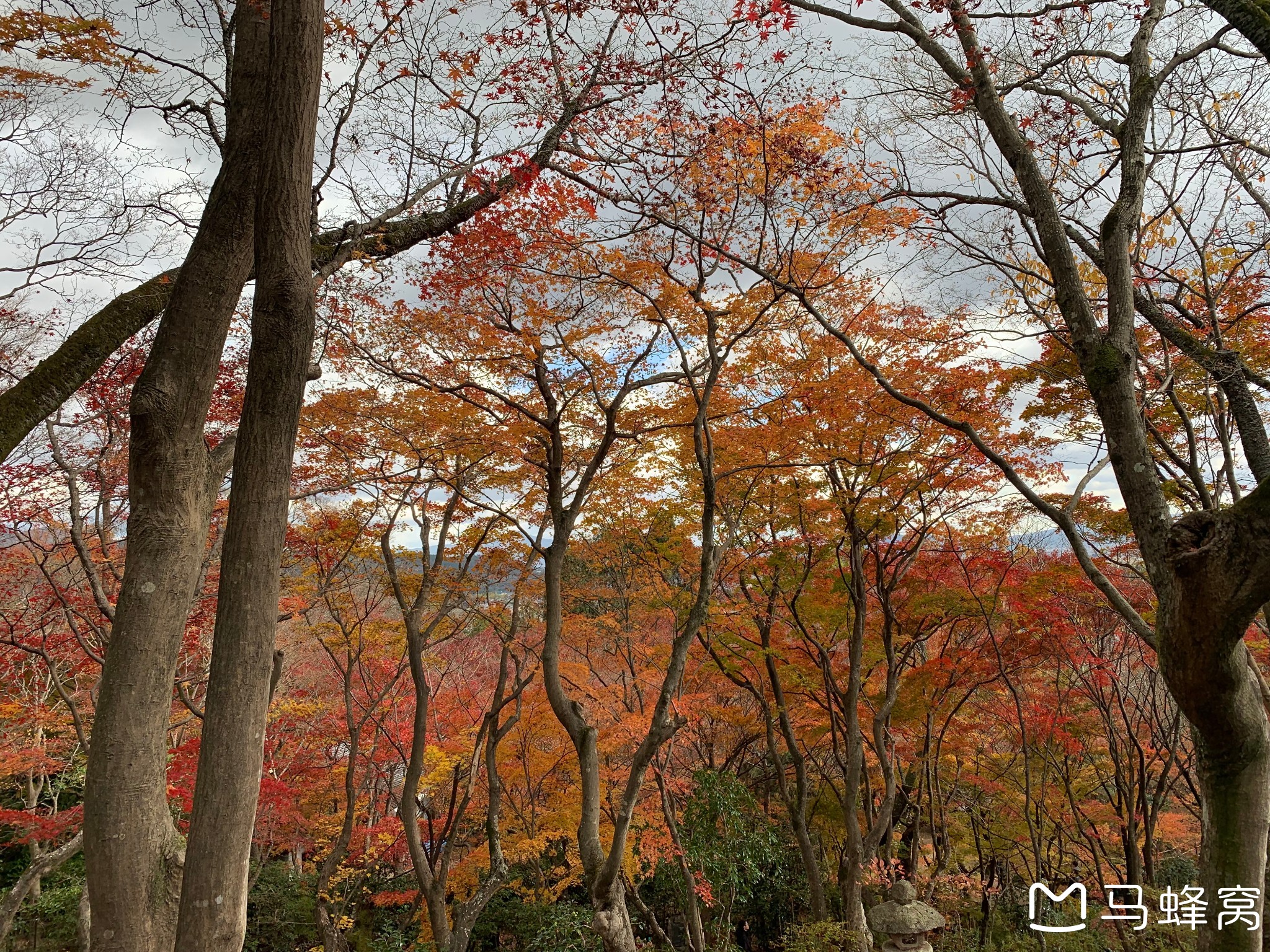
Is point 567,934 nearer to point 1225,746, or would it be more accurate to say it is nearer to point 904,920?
point 904,920

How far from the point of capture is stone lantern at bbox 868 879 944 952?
5.71 metres

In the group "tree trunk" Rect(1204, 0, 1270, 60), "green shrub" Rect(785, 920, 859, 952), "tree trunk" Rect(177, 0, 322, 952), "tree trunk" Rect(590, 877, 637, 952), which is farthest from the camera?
"green shrub" Rect(785, 920, 859, 952)

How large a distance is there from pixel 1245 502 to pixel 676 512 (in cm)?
760

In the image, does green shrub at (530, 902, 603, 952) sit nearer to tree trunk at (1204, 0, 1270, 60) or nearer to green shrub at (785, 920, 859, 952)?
green shrub at (785, 920, 859, 952)

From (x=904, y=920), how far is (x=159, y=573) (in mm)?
5942

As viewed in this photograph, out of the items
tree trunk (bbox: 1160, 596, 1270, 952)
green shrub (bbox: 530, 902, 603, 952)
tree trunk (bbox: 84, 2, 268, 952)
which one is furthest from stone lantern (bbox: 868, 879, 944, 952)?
tree trunk (bbox: 84, 2, 268, 952)

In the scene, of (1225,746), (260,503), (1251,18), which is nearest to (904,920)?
(1225,746)

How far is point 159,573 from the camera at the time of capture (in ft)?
11.4

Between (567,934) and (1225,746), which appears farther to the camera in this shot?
(567,934)

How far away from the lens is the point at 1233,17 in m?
3.00

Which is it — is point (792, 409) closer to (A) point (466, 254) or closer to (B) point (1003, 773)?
(A) point (466, 254)

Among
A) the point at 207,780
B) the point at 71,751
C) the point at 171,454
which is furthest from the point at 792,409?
the point at 71,751

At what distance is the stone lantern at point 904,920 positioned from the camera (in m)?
5.71

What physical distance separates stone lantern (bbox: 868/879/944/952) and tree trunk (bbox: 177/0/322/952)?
16.9 ft
